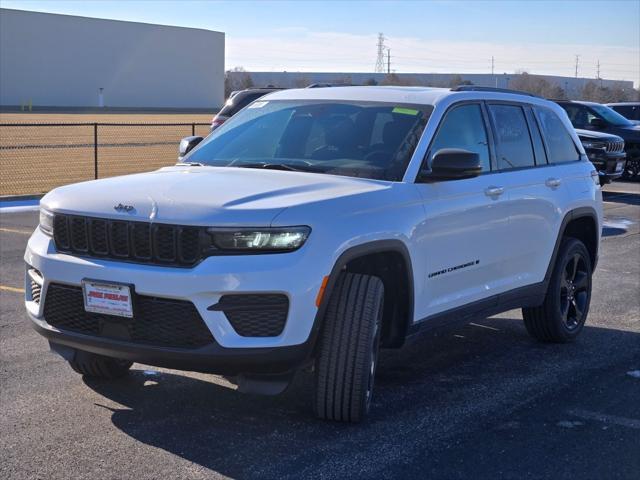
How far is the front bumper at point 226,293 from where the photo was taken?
461 centimetres

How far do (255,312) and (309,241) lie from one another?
0.45 meters

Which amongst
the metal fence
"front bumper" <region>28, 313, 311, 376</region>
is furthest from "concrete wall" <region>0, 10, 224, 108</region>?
"front bumper" <region>28, 313, 311, 376</region>

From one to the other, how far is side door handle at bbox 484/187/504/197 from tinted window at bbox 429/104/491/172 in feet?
0.51

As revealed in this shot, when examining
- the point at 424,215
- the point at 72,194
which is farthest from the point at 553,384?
the point at 72,194

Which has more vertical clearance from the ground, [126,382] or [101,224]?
[101,224]

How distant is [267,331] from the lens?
4711mm

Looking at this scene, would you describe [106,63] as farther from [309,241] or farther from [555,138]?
[309,241]

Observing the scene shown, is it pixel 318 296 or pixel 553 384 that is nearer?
pixel 318 296

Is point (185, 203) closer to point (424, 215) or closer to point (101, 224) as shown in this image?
point (101, 224)

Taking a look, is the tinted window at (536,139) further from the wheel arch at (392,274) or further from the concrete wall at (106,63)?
the concrete wall at (106,63)

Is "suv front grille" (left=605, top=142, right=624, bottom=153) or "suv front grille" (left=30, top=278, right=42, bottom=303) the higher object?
"suv front grille" (left=30, top=278, right=42, bottom=303)

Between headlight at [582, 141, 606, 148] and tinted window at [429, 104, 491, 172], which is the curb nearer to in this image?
headlight at [582, 141, 606, 148]

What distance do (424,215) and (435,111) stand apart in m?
0.84

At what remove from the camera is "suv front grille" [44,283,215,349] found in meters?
4.69
